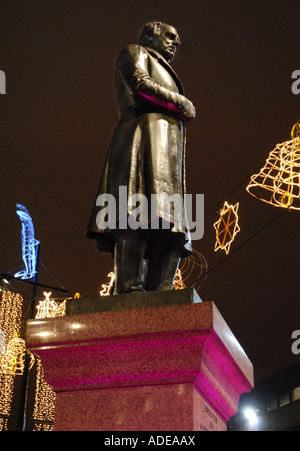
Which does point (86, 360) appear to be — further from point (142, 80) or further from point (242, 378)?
point (142, 80)

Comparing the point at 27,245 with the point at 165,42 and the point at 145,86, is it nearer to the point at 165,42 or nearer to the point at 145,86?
the point at 165,42

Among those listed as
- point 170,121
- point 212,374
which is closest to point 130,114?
point 170,121

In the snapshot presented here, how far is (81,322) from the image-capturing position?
15.0 ft

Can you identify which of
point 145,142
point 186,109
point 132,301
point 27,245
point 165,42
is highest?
point 27,245

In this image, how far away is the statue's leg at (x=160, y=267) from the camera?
17.3 ft

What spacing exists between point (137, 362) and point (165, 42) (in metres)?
2.98

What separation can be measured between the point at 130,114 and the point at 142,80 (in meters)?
0.35

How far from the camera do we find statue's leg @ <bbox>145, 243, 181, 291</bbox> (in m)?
5.29

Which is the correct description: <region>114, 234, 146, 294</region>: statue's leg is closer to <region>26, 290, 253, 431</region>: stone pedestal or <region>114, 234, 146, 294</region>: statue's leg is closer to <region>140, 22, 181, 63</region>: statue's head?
<region>26, 290, 253, 431</region>: stone pedestal

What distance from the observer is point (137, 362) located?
4.43 metres

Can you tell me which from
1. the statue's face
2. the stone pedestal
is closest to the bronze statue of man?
the statue's face

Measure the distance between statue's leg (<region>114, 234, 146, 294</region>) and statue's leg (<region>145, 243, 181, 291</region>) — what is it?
183 millimetres

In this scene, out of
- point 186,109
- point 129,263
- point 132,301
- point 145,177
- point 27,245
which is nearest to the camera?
point 132,301

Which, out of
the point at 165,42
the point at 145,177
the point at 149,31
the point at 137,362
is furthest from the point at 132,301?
the point at 149,31
